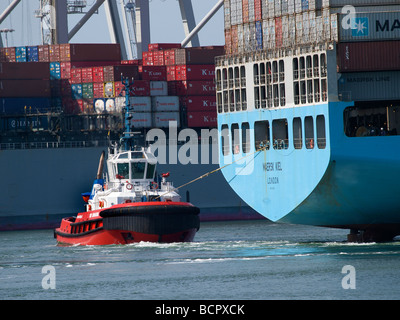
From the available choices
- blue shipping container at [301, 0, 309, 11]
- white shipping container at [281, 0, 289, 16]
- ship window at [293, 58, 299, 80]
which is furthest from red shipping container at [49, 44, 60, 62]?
blue shipping container at [301, 0, 309, 11]

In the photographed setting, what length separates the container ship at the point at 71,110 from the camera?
61.1 metres

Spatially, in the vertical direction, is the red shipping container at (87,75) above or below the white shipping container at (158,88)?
above

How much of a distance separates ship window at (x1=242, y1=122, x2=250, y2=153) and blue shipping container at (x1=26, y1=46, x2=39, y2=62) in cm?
2720

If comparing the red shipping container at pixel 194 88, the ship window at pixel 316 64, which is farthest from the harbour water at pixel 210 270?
the red shipping container at pixel 194 88

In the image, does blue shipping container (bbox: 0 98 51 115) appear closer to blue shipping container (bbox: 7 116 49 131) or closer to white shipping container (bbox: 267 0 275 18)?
blue shipping container (bbox: 7 116 49 131)

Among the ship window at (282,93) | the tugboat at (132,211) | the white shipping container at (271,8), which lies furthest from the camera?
the white shipping container at (271,8)

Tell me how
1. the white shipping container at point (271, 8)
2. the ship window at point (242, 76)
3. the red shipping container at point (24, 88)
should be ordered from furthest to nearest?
the red shipping container at point (24, 88), the ship window at point (242, 76), the white shipping container at point (271, 8)

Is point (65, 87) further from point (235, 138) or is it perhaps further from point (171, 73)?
point (235, 138)

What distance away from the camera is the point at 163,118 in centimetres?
6250

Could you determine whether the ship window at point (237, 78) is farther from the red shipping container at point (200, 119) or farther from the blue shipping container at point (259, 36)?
the red shipping container at point (200, 119)

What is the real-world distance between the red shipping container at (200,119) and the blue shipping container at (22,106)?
28.8 feet

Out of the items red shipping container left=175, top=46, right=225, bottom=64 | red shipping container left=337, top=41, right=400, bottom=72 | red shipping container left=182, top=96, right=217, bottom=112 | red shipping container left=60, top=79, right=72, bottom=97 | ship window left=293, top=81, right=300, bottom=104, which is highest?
red shipping container left=175, top=46, right=225, bottom=64

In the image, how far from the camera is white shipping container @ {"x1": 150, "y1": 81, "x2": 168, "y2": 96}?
61.6 m
